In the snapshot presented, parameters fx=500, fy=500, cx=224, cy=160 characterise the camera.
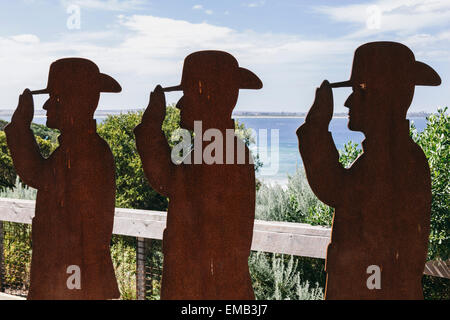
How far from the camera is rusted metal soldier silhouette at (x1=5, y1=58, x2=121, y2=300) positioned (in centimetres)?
185

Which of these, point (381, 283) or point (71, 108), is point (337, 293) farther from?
point (71, 108)

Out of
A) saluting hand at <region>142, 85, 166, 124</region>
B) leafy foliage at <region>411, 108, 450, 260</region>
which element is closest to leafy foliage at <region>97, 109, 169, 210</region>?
leafy foliage at <region>411, 108, 450, 260</region>

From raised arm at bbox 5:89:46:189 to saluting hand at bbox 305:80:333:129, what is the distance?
1.04 m

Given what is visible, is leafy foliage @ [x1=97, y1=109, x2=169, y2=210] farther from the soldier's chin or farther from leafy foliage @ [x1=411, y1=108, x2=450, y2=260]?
the soldier's chin

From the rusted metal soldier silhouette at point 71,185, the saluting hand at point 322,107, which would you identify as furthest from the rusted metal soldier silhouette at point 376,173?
the rusted metal soldier silhouette at point 71,185

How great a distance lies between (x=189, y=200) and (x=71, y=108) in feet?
1.91

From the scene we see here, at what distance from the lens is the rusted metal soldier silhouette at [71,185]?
72.8 inches

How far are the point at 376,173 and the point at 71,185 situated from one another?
1.09m

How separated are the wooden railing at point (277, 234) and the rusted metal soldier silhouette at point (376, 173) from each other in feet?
1.69

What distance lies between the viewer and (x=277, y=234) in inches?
87.8

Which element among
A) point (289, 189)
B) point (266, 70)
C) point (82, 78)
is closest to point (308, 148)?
point (82, 78)

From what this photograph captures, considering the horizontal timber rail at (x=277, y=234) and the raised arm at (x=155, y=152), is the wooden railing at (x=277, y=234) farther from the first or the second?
the raised arm at (x=155, y=152)

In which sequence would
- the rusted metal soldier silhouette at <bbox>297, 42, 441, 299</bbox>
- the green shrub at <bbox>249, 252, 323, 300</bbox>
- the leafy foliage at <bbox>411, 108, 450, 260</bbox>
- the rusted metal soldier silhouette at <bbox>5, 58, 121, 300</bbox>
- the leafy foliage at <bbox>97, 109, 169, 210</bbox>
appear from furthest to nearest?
the leafy foliage at <bbox>97, 109, 169, 210</bbox>, the green shrub at <bbox>249, 252, 323, 300</bbox>, the leafy foliage at <bbox>411, 108, 450, 260</bbox>, the rusted metal soldier silhouette at <bbox>5, 58, 121, 300</bbox>, the rusted metal soldier silhouette at <bbox>297, 42, 441, 299</bbox>

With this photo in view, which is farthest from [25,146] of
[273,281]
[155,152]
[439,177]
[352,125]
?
[439,177]
